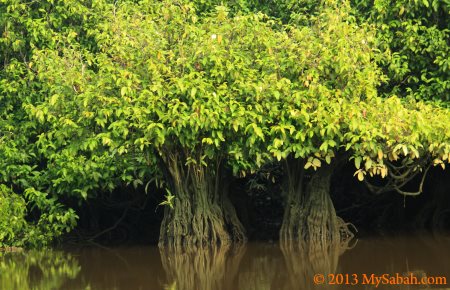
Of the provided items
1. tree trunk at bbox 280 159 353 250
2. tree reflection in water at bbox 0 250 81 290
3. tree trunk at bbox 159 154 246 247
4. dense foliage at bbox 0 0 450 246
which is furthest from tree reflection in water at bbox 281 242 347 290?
tree reflection in water at bbox 0 250 81 290

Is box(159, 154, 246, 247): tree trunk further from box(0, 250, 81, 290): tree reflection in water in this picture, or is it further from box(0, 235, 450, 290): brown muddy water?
box(0, 250, 81, 290): tree reflection in water

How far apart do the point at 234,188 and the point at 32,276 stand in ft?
20.5

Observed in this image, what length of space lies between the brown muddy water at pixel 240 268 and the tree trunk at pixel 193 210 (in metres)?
0.41

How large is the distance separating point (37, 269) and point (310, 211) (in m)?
4.89

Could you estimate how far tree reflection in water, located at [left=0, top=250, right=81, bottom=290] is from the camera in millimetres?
→ 12578

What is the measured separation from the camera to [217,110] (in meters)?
14.8

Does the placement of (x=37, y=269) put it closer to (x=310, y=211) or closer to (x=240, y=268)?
(x=240, y=268)

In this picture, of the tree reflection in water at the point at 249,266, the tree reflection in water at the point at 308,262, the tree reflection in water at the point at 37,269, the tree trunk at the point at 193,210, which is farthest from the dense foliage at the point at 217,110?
the tree reflection in water at the point at 37,269

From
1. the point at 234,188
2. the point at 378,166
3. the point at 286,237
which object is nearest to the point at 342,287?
the point at 378,166

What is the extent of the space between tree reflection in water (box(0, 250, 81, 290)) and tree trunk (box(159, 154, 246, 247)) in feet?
6.10

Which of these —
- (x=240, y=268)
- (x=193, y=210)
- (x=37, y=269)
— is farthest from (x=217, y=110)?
(x=37, y=269)

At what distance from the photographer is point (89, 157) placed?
17.3 m

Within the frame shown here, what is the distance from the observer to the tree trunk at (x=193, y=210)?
1584 cm

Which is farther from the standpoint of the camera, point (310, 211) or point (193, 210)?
point (310, 211)
